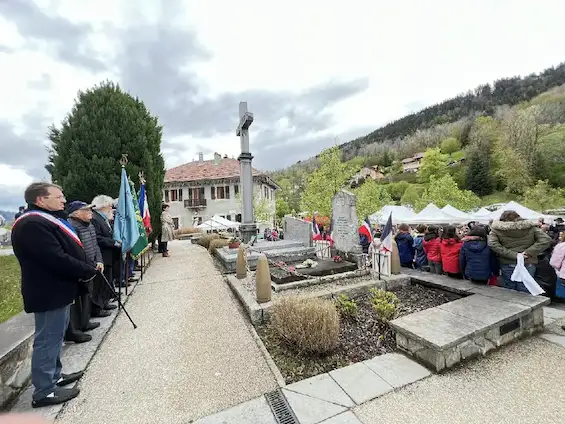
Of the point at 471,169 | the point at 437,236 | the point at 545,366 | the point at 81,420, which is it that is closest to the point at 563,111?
the point at 471,169

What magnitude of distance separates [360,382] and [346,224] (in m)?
4.92

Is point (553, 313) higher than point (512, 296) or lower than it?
lower

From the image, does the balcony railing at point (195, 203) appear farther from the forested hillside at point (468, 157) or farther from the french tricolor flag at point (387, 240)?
the french tricolor flag at point (387, 240)

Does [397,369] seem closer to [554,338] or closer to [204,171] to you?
[554,338]

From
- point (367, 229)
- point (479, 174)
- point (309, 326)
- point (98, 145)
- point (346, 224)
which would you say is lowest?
point (309, 326)

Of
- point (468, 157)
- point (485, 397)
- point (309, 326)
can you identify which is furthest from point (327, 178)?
point (468, 157)

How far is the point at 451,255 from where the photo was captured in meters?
6.05

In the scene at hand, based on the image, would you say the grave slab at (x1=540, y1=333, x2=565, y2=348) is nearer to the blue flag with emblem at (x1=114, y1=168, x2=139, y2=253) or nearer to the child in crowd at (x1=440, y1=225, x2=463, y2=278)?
the child in crowd at (x1=440, y1=225, x2=463, y2=278)

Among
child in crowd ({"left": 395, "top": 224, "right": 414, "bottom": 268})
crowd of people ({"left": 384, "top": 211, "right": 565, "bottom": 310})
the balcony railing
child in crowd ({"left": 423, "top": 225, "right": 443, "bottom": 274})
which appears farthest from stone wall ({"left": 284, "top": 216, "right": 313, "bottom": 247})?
the balcony railing

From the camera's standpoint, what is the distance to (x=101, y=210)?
18.0 ft

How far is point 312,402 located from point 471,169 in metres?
51.8

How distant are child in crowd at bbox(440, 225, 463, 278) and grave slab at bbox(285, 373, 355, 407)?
4506 mm

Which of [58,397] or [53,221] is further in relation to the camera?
[53,221]

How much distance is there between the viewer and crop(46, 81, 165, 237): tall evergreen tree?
364 inches
